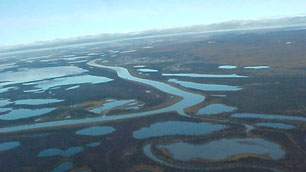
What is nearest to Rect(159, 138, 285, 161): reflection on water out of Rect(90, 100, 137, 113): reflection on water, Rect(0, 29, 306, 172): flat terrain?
Rect(0, 29, 306, 172): flat terrain

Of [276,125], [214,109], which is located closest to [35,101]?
[214,109]

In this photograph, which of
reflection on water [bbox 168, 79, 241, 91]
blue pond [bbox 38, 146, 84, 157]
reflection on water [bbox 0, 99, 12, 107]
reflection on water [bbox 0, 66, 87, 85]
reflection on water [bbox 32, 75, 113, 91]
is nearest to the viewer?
blue pond [bbox 38, 146, 84, 157]

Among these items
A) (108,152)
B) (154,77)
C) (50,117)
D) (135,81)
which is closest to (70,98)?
(50,117)

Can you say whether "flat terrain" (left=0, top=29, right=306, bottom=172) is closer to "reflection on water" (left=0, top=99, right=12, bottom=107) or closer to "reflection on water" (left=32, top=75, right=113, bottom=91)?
"reflection on water" (left=0, top=99, right=12, bottom=107)

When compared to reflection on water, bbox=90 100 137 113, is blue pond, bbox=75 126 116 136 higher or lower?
lower

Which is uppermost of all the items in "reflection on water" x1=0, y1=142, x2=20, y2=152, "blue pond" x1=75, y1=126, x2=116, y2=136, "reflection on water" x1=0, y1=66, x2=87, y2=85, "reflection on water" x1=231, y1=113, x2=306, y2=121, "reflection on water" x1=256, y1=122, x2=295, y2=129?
"reflection on water" x1=0, y1=66, x2=87, y2=85

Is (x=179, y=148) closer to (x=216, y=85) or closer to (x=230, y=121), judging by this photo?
(x=230, y=121)
